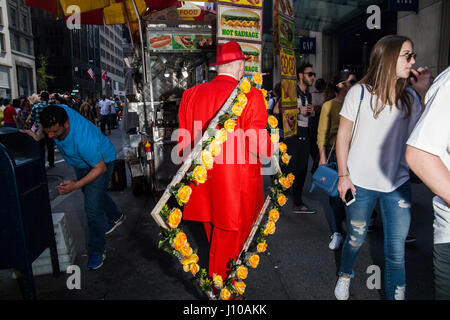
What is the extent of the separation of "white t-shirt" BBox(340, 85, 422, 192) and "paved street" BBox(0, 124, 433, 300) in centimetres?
118

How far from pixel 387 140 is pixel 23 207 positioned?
117 inches

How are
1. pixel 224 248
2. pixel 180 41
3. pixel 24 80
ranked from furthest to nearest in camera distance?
pixel 24 80
pixel 180 41
pixel 224 248

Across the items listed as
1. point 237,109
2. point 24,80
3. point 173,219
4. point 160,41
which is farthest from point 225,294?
point 24,80

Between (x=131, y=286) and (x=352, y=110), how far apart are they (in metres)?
2.58

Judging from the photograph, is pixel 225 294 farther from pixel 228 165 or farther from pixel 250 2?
pixel 250 2

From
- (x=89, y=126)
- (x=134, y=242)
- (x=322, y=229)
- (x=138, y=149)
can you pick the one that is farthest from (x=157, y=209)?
(x=138, y=149)

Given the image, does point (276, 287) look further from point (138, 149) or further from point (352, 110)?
point (138, 149)

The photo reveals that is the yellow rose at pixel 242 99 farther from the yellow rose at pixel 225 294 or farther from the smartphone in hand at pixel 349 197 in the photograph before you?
the yellow rose at pixel 225 294

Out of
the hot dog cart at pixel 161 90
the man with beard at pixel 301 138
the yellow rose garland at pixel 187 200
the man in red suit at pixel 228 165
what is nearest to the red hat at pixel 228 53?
the man in red suit at pixel 228 165

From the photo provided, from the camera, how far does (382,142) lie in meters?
2.43

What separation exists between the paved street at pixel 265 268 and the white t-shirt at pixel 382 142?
1181 mm

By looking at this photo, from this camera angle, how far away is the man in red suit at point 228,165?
99.4 inches

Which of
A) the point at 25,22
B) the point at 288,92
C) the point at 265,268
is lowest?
the point at 265,268
